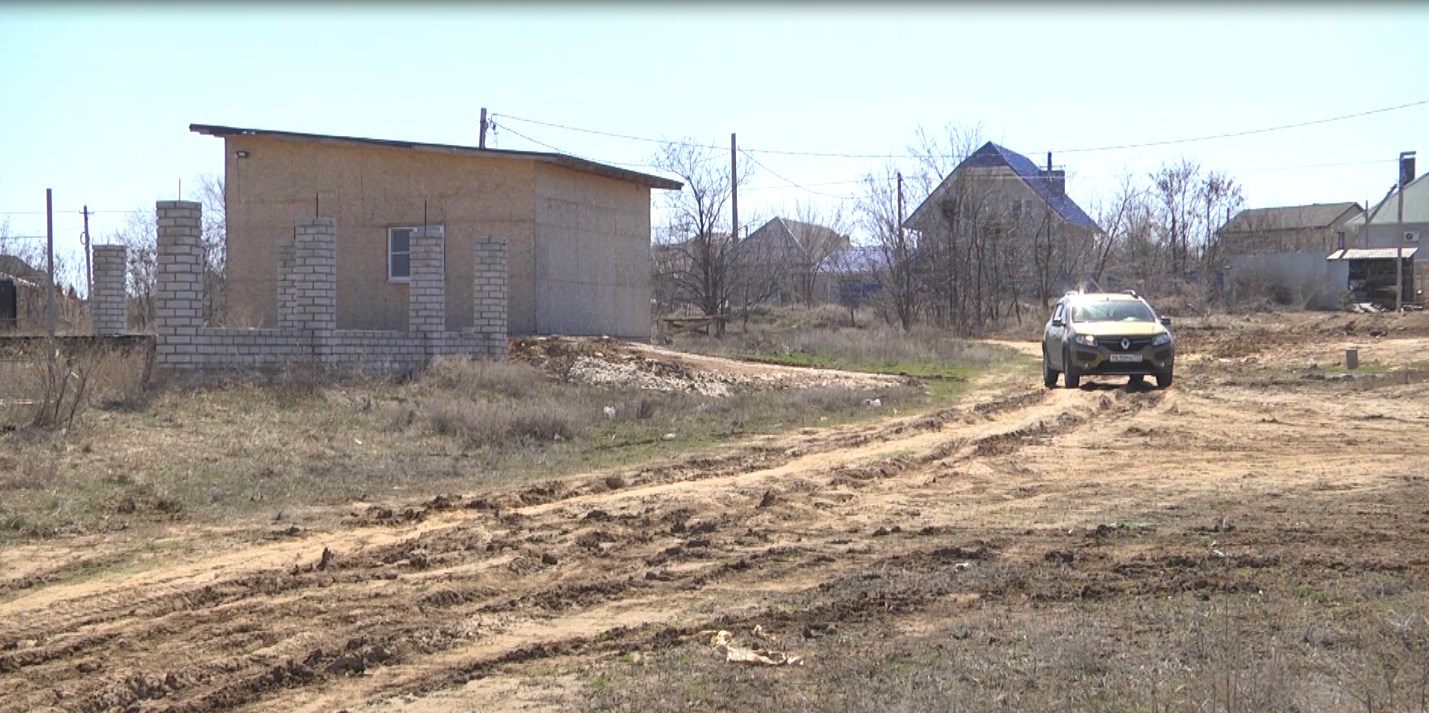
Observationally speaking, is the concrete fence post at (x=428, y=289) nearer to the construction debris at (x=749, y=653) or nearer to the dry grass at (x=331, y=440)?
the dry grass at (x=331, y=440)

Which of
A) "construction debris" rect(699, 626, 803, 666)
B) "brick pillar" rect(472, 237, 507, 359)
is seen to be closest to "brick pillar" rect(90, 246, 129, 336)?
"brick pillar" rect(472, 237, 507, 359)

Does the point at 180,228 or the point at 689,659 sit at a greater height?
the point at 180,228

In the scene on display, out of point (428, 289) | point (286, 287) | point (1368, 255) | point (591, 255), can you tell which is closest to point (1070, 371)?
point (428, 289)

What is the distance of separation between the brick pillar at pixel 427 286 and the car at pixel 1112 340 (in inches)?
406

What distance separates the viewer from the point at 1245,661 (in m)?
6.25

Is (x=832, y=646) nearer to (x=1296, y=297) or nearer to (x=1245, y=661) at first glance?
(x=1245, y=661)

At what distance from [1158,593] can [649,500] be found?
15.8ft

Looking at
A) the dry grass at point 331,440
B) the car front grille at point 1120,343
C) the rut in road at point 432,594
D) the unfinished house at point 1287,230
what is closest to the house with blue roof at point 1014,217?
the unfinished house at point 1287,230

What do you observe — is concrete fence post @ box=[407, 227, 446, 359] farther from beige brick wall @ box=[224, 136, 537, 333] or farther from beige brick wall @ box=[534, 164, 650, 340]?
beige brick wall @ box=[534, 164, 650, 340]

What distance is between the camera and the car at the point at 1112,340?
2188 cm

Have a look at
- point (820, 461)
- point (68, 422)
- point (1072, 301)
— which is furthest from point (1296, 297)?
point (68, 422)

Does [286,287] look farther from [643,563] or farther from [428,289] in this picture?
[643,563]

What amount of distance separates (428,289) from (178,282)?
395cm

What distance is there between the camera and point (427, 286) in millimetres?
21438
